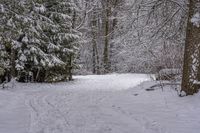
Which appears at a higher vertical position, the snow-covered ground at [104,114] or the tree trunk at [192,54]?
the tree trunk at [192,54]

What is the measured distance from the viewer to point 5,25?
522 inches

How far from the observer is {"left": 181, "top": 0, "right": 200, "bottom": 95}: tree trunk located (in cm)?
1038

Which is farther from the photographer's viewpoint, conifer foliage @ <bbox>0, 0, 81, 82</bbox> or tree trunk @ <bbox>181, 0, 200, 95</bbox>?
conifer foliage @ <bbox>0, 0, 81, 82</bbox>

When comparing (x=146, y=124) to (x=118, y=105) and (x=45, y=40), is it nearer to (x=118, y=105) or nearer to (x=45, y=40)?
(x=118, y=105)

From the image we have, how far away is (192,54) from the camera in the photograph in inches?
412

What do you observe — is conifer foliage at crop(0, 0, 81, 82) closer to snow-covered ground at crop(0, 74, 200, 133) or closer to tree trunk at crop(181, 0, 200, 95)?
snow-covered ground at crop(0, 74, 200, 133)

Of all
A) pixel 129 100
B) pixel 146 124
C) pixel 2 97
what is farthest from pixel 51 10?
pixel 146 124

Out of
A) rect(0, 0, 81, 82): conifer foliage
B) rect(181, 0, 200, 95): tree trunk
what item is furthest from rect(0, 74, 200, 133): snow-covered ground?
rect(0, 0, 81, 82): conifer foliage

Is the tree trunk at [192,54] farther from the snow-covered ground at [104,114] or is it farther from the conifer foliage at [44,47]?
the conifer foliage at [44,47]

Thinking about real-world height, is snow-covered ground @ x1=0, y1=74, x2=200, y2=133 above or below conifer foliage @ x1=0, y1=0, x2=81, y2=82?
below

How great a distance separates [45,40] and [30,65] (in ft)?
5.39

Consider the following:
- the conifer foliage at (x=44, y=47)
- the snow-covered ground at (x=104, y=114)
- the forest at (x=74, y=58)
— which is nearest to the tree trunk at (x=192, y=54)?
the forest at (x=74, y=58)

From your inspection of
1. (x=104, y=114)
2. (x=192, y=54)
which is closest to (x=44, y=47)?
(x=192, y=54)

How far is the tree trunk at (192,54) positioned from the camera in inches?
409
